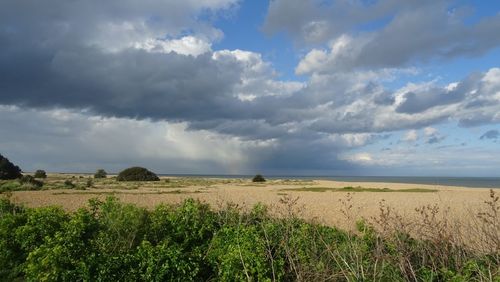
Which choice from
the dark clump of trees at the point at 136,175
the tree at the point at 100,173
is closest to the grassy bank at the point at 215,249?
the dark clump of trees at the point at 136,175

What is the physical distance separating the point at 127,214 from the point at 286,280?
365 centimetres

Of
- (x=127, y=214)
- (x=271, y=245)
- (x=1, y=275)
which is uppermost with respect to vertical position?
(x=127, y=214)

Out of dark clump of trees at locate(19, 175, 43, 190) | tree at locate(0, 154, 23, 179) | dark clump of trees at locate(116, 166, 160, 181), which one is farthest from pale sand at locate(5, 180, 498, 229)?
dark clump of trees at locate(116, 166, 160, 181)

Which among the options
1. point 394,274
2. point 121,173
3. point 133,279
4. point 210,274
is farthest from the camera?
point 121,173

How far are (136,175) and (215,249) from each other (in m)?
51.6

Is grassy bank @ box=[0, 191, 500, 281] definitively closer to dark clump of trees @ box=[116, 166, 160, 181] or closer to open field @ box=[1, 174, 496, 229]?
open field @ box=[1, 174, 496, 229]

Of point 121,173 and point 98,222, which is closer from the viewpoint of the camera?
point 98,222

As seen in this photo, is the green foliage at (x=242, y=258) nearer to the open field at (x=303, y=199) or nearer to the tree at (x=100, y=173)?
the open field at (x=303, y=199)

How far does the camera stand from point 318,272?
7.42 metres

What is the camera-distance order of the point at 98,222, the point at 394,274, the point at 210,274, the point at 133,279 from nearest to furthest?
the point at 394,274 < the point at 133,279 < the point at 210,274 < the point at 98,222

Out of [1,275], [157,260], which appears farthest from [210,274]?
[1,275]

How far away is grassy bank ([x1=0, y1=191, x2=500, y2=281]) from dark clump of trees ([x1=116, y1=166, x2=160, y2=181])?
48.7 m

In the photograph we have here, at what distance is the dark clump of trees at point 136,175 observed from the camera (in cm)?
5772

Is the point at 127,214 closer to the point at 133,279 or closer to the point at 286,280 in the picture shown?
the point at 133,279
